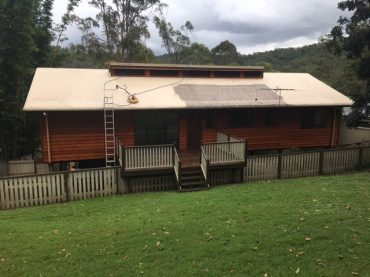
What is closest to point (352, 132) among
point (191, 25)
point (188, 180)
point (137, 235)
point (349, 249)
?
point (188, 180)

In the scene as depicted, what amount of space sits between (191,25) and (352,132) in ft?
122

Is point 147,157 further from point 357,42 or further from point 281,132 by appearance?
point 357,42

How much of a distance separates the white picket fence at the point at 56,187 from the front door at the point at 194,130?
6.13 meters

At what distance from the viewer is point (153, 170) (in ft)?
45.5

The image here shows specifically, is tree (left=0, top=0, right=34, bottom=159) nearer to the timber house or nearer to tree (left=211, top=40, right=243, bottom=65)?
the timber house

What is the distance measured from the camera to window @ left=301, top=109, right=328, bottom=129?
19.9 m

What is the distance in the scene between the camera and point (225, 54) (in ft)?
225

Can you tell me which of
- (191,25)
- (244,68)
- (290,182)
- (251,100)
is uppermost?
→ (191,25)

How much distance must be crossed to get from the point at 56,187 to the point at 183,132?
7677mm

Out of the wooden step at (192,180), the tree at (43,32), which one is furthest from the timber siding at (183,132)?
the tree at (43,32)

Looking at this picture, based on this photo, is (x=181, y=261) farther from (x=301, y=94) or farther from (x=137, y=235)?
(x=301, y=94)

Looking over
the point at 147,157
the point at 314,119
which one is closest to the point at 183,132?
the point at 147,157

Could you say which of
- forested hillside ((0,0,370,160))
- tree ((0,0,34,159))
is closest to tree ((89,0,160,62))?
forested hillside ((0,0,370,160))

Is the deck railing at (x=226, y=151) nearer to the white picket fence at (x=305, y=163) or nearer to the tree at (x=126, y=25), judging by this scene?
the white picket fence at (x=305, y=163)
